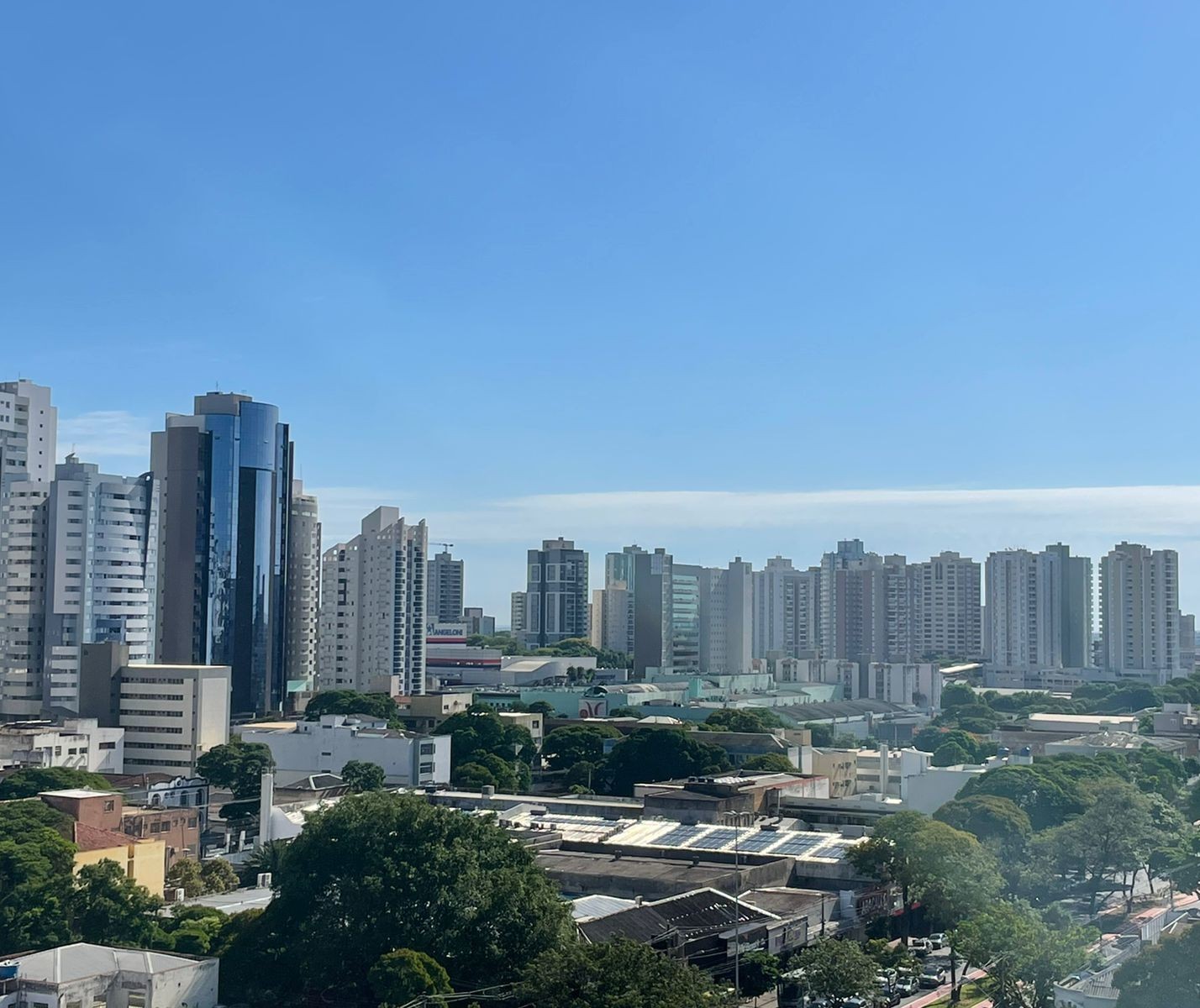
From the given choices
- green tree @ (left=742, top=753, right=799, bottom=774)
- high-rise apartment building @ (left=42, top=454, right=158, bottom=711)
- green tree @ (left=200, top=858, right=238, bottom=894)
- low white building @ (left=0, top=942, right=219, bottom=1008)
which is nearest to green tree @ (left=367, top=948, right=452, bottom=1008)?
low white building @ (left=0, top=942, right=219, bottom=1008)

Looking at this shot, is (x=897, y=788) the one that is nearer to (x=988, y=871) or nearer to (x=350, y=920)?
(x=988, y=871)

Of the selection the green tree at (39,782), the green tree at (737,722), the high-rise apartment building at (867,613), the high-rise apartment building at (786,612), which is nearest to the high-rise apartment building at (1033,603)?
the high-rise apartment building at (867,613)

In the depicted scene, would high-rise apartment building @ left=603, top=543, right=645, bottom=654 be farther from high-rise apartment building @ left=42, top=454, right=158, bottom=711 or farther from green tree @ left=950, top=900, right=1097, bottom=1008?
green tree @ left=950, top=900, right=1097, bottom=1008

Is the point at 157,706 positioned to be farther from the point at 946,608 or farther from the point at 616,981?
the point at 946,608

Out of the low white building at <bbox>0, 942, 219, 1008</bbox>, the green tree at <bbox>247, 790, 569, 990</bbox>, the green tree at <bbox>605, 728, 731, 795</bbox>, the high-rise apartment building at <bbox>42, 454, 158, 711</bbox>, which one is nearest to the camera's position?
the low white building at <bbox>0, 942, 219, 1008</bbox>

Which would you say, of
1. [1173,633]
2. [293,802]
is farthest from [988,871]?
[1173,633]

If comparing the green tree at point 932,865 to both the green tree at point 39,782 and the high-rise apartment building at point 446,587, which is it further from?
the high-rise apartment building at point 446,587

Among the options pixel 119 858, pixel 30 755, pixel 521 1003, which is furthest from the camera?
pixel 30 755
